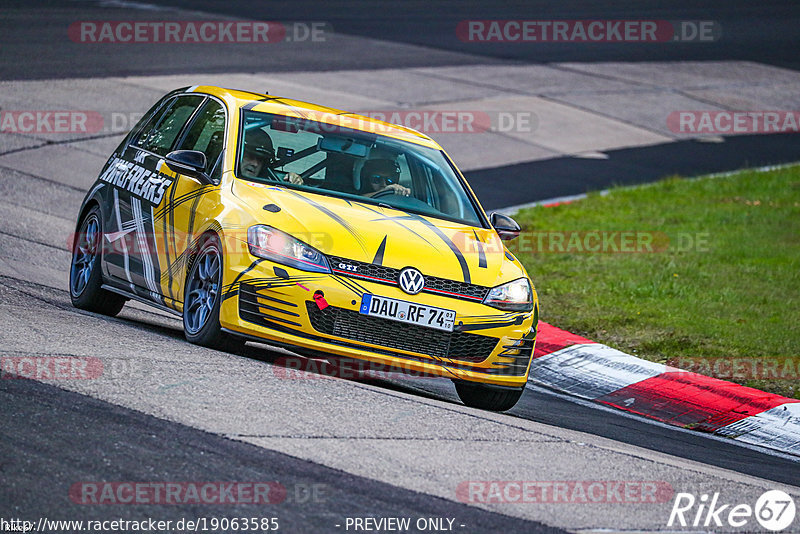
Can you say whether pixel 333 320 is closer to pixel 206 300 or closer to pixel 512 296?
pixel 206 300

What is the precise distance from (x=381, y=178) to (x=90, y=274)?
2314 mm

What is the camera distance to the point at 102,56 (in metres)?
22.3

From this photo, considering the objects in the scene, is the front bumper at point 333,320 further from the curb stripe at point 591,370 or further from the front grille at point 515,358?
the curb stripe at point 591,370

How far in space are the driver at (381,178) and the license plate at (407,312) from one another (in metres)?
1.25

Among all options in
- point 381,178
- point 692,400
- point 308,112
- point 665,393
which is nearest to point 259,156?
point 308,112

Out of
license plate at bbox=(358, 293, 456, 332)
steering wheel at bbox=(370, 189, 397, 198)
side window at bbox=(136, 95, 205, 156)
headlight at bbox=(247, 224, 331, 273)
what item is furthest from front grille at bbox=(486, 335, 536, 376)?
side window at bbox=(136, 95, 205, 156)

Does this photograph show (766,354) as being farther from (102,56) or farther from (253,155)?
(102,56)

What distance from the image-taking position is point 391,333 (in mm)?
7379

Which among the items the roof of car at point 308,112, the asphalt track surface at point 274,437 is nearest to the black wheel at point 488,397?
the asphalt track surface at point 274,437

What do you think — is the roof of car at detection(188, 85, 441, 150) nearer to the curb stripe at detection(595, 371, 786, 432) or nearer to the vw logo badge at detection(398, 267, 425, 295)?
the vw logo badge at detection(398, 267, 425, 295)

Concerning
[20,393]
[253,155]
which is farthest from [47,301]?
[20,393]

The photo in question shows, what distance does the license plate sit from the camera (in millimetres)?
7312

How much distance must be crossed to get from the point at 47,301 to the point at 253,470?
4.10 metres

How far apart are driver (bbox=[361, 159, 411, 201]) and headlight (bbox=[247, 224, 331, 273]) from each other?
1074 millimetres
